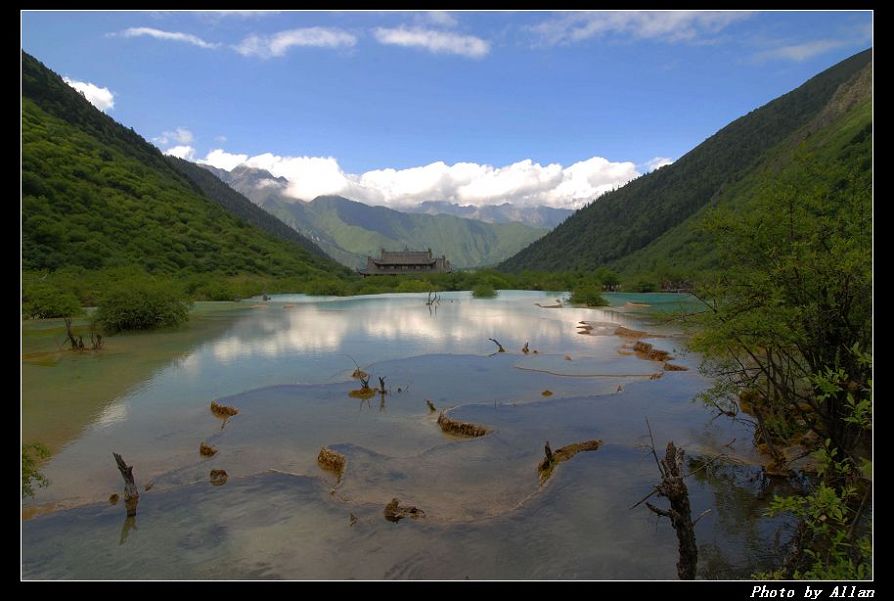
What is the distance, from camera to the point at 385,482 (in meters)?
13.1

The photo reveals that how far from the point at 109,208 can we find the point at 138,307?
7173 centimetres

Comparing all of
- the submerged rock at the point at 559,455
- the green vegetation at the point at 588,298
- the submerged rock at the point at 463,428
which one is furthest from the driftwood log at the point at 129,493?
the green vegetation at the point at 588,298

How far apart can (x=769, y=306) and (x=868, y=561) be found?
6.01m

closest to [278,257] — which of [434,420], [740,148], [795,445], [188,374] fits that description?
[188,374]

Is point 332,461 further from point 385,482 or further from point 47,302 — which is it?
point 47,302

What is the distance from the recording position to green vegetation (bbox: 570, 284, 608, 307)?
3073 inches

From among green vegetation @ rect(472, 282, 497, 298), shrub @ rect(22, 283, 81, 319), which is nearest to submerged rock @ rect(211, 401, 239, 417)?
shrub @ rect(22, 283, 81, 319)

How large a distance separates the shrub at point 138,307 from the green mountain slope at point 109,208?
3398 centimetres

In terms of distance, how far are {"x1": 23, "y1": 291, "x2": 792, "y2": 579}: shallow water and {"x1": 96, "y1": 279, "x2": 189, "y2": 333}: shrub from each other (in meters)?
15.9

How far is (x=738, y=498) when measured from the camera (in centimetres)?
1211

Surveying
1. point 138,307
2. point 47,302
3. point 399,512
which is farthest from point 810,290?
point 47,302

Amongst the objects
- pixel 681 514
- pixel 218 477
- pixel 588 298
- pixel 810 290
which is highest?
pixel 810 290

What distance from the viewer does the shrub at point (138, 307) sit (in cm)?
4212
